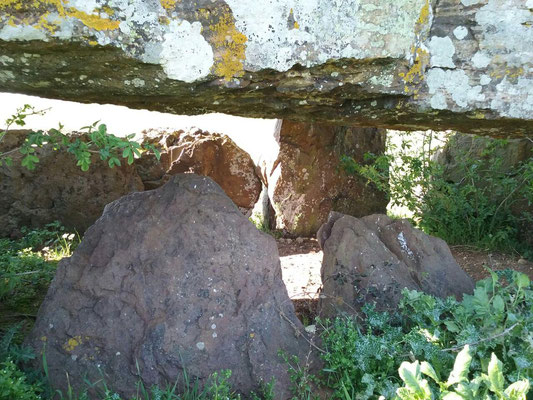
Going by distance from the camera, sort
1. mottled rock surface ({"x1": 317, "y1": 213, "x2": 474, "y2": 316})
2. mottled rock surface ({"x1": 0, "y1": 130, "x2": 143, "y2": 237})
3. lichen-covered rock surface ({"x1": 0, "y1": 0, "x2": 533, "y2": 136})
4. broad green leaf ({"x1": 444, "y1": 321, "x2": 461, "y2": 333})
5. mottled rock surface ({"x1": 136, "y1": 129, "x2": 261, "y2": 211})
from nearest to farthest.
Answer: lichen-covered rock surface ({"x1": 0, "y1": 0, "x2": 533, "y2": 136}) < broad green leaf ({"x1": 444, "y1": 321, "x2": 461, "y2": 333}) < mottled rock surface ({"x1": 317, "y1": 213, "x2": 474, "y2": 316}) < mottled rock surface ({"x1": 0, "y1": 130, "x2": 143, "y2": 237}) < mottled rock surface ({"x1": 136, "y1": 129, "x2": 261, "y2": 211})

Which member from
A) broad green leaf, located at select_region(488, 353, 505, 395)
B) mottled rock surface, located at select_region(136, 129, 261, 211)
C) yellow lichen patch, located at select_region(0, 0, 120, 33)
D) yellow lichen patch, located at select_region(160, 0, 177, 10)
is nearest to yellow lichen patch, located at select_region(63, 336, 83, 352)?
yellow lichen patch, located at select_region(0, 0, 120, 33)

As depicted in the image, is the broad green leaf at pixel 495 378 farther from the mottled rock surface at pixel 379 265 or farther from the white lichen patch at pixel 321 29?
the white lichen patch at pixel 321 29

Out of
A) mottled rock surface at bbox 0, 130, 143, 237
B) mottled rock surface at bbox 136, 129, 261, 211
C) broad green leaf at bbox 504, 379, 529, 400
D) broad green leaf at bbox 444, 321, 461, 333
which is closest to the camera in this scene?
broad green leaf at bbox 504, 379, 529, 400

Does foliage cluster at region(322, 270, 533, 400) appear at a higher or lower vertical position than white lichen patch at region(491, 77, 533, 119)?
lower

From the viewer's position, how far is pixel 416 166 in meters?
4.73

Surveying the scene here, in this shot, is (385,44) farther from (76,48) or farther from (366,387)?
(366,387)

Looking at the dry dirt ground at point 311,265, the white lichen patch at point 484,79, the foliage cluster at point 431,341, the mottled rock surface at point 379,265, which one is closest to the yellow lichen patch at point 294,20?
the white lichen patch at point 484,79

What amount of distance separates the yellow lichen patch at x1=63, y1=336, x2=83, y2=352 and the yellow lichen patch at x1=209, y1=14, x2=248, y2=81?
1.32m

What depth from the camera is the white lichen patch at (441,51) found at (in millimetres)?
2719

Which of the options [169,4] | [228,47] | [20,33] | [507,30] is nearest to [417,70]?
[507,30]

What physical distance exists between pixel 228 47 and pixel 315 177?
2881mm

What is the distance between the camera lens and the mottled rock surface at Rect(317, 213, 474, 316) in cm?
307

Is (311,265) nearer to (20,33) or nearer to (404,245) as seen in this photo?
(404,245)

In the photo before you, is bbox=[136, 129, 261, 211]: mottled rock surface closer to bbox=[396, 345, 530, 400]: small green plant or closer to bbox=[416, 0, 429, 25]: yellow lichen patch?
bbox=[416, 0, 429, 25]: yellow lichen patch
